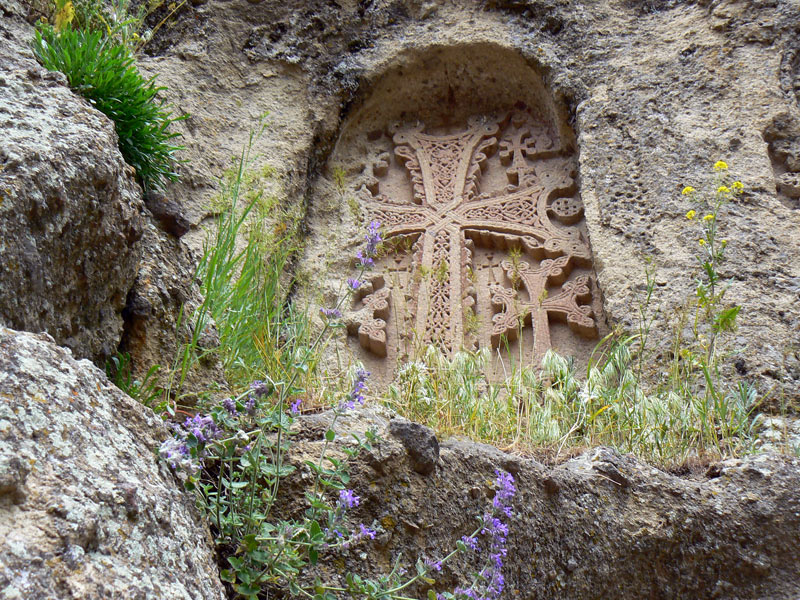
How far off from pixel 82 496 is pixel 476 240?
357 cm

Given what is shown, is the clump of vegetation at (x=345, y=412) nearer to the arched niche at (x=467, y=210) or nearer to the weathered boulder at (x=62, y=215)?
the weathered boulder at (x=62, y=215)

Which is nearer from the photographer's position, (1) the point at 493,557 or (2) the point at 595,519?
(1) the point at 493,557

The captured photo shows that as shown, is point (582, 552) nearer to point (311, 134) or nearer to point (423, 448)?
point (423, 448)

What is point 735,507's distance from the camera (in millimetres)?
2307

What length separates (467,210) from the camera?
4.73 m

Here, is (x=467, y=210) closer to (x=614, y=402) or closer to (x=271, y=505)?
(x=614, y=402)

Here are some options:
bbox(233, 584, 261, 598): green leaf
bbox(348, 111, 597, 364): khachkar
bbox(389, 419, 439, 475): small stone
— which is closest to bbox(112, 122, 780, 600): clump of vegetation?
bbox(233, 584, 261, 598): green leaf

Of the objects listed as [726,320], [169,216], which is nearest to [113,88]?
[169,216]

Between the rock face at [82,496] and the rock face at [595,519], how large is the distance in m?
0.48

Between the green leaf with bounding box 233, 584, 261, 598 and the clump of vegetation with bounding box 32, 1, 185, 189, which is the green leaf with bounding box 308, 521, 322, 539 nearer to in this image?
the green leaf with bounding box 233, 584, 261, 598

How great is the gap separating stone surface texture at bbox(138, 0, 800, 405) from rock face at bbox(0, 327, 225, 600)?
230cm

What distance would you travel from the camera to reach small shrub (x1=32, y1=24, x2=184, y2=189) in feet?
8.86

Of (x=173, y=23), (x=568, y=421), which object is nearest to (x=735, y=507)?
(x=568, y=421)

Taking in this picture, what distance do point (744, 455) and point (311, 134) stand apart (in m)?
3.09
